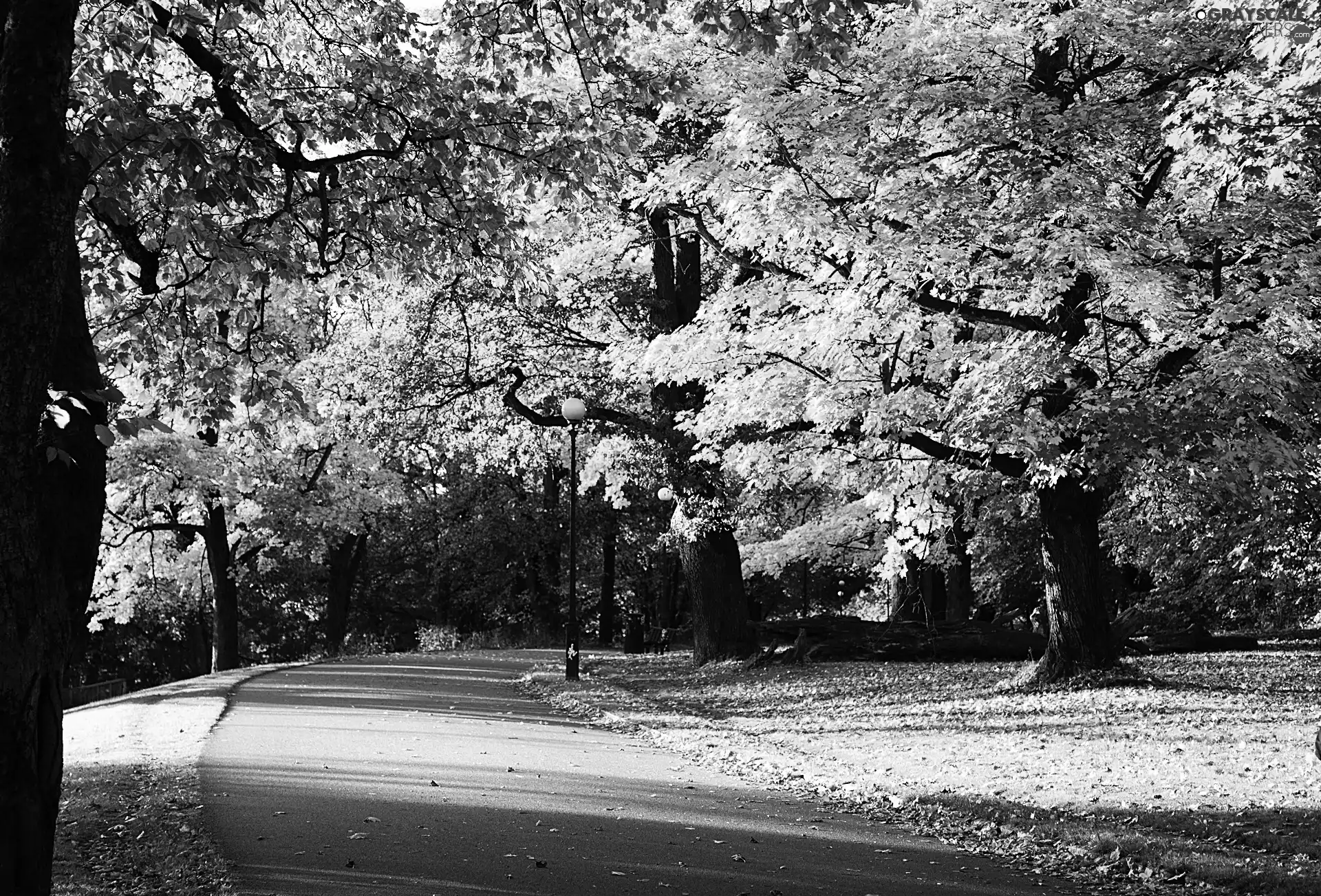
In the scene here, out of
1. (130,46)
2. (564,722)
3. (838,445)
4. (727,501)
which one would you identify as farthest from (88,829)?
(727,501)

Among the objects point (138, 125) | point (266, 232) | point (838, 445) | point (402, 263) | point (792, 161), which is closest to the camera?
point (138, 125)

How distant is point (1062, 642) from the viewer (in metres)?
15.8

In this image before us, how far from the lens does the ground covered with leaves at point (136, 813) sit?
21.6 feet

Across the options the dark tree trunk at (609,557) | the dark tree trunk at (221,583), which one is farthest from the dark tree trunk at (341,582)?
the dark tree trunk at (221,583)

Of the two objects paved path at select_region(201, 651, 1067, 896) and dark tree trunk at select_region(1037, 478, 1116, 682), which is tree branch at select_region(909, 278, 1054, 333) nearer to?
dark tree trunk at select_region(1037, 478, 1116, 682)

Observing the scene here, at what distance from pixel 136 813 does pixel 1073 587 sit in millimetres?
11504

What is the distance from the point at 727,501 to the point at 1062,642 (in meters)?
7.24

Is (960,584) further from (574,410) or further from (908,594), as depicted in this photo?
(574,410)

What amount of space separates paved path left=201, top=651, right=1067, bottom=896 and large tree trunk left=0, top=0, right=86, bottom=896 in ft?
6.31

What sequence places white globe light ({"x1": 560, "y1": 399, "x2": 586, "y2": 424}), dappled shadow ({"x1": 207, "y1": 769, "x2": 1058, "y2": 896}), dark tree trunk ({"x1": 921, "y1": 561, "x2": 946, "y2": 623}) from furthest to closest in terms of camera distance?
dark tree trunk ({"x1": 921, "y1": 561, "x2": 946, "y2": 623}) < white globe light ({"x1": 560, "y1": 399, "x2": 586, "y2": 424}) < dappled shadow ({"x1": 207, "y1": 769, "x2": 1058, "y2": 896})

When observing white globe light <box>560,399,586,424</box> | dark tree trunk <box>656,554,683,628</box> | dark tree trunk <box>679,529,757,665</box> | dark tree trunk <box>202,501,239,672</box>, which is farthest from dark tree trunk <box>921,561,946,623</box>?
dark tree trunk <box>202,501,239,672</box>

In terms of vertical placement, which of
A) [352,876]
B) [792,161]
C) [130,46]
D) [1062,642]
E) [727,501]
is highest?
[792,161]

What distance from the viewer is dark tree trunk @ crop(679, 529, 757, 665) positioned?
73.3 feet

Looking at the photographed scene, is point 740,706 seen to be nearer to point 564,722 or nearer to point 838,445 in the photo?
point 564,722
